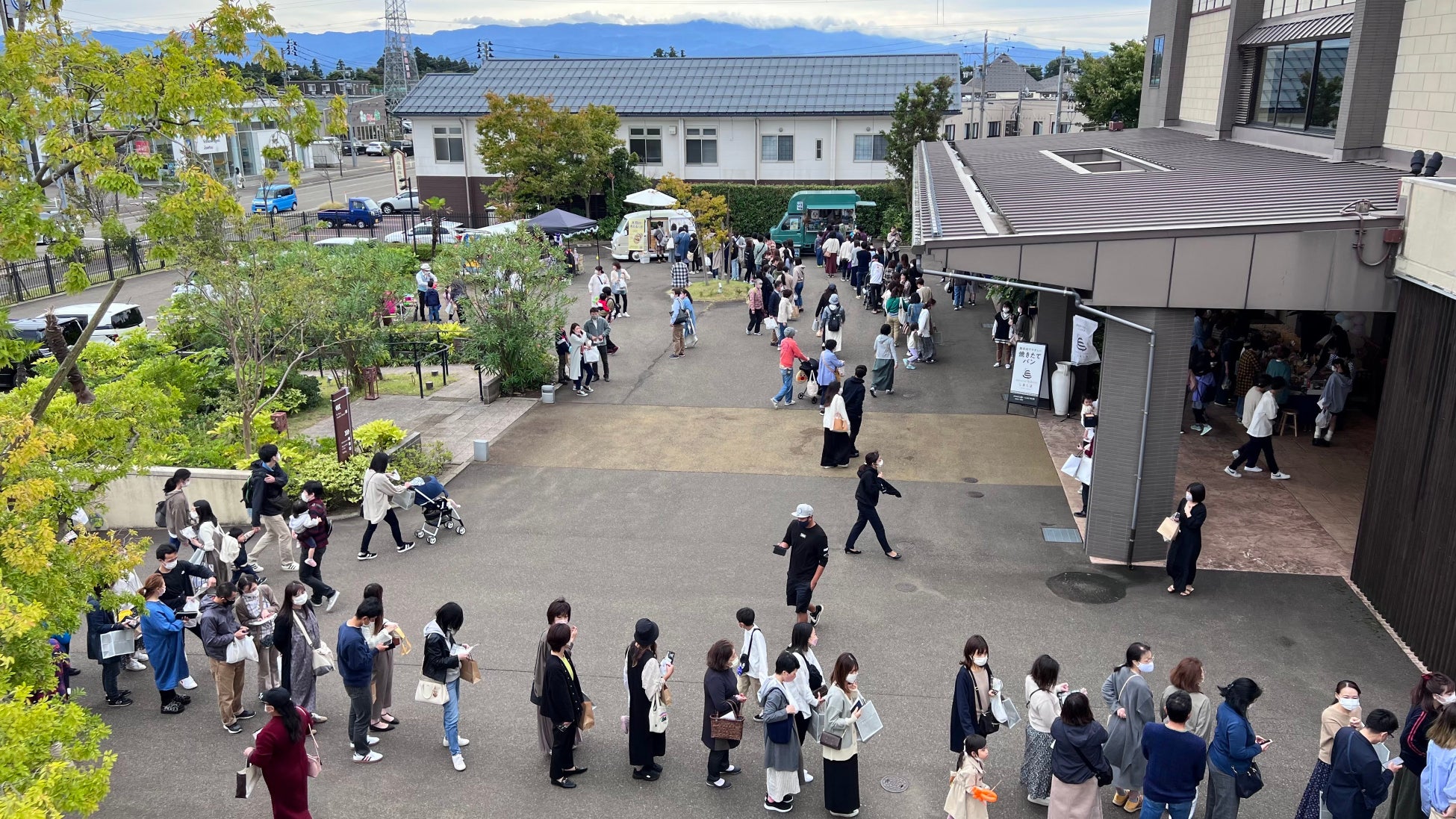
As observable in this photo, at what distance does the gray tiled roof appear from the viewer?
41938mm

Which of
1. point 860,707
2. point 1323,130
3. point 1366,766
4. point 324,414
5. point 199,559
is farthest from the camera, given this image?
point 324,414

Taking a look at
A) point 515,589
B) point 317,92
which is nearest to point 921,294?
point 515,589

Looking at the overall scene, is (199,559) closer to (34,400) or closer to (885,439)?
(34,400)

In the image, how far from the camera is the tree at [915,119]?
35.5 meters

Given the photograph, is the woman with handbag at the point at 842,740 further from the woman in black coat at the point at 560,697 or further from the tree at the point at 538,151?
the tree at the point at 538,151

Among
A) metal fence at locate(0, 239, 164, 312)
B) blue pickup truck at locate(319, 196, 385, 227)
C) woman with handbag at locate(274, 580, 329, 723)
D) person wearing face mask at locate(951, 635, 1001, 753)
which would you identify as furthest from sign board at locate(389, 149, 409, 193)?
person wearing face mask at locate(951, 635, 1001, 753)

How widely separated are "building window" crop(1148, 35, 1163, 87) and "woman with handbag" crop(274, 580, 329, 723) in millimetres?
24541

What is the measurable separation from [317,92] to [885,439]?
293 ft

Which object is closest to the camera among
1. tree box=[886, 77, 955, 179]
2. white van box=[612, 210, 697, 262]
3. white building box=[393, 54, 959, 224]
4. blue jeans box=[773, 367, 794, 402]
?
blue jeans box=[773, 367, 794, 402]

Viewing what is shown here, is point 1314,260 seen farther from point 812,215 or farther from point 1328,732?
point 812,215

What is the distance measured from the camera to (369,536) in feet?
39.8

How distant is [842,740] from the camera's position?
23.5 ft

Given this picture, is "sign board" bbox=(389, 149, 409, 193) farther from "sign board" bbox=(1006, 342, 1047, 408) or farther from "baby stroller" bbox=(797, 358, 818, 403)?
"sign board" bbox=(1006, 342, 1047, 408)

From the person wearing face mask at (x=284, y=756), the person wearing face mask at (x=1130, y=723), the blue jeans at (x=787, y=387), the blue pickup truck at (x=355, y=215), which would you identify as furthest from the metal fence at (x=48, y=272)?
the person wearing face mask at (x=1130, y=723)
